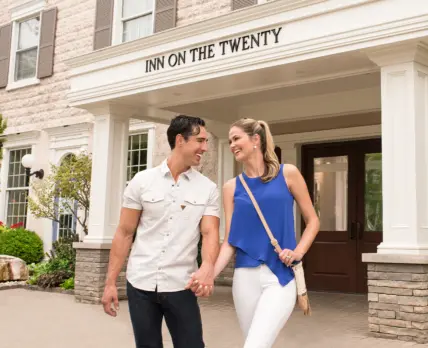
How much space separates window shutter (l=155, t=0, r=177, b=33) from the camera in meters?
12.2

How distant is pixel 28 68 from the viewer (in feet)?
52.3

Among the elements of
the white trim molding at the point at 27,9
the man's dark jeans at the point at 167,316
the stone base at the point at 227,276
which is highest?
the white trim molding at the point at 27,9

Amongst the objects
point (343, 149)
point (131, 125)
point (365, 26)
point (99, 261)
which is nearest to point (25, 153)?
point (131, 125)

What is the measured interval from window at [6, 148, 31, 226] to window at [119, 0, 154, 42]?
4760 millimetres

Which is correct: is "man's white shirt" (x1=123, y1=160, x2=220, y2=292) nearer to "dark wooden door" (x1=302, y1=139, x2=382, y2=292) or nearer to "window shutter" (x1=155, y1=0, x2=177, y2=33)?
"dark wooden door" (x1=302, y1=139, x2=382, y2=292)

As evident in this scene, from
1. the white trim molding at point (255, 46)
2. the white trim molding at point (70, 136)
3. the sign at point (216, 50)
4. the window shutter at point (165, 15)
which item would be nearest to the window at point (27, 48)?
the white trim molding at point (70, 136)

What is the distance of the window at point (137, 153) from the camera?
1316 centimetres

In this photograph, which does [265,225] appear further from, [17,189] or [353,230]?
[17,189]

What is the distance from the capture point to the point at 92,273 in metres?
9.52

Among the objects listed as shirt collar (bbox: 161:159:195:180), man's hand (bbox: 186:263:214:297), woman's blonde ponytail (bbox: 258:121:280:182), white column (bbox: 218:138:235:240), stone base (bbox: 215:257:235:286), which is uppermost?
white column (bbox: 218:138:235:240)

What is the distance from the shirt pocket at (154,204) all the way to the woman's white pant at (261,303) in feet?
1.85

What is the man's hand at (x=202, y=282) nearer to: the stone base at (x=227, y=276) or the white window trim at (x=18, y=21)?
the stone base at (x=227, y=276)

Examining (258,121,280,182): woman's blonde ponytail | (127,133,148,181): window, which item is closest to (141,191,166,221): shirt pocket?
(258,121,280,182): woman's blonde ponytail

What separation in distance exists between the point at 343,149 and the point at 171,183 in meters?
8.29
